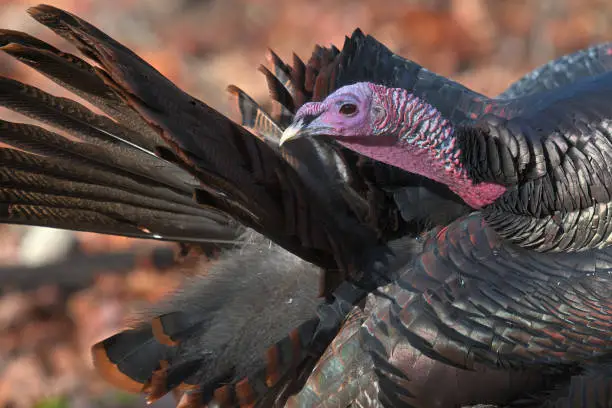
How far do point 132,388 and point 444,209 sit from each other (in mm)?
1070

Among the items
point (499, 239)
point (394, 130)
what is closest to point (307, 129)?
point (394, 130)

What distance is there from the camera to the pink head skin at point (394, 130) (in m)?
2.23

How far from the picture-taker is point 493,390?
2.31m

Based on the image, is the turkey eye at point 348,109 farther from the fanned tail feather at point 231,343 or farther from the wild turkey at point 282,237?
the fanned tail feather at point 231,343

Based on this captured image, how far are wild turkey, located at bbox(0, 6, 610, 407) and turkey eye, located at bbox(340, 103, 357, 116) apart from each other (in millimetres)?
261

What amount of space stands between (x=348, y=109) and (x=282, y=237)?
405 millimetres

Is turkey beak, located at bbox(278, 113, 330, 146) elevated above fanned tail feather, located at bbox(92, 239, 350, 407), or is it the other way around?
turkey beak, located at bbox(278, 113, 330, 146)

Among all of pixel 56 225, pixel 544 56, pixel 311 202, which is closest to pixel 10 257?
pixel 56 225

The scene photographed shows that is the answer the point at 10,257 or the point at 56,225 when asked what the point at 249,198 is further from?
the point at 10,257

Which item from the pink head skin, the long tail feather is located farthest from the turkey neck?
the long tail feather

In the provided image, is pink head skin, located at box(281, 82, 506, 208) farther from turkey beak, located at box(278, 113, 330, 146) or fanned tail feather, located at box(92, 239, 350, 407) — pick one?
fanned tail feather, located at box(92, 239, 350, 407)

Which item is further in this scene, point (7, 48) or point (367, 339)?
point (367, 339)

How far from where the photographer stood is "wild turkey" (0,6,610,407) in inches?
87.4

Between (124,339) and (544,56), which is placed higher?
(544,56)
